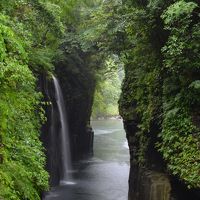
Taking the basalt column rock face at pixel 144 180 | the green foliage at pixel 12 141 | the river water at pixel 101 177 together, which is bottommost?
the river water at pixel 101 177

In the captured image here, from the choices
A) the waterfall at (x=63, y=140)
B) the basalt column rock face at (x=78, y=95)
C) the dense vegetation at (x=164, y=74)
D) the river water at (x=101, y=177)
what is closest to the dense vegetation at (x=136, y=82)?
the dense vegetation at (x=164, y=74)

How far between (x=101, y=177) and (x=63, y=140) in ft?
11.4

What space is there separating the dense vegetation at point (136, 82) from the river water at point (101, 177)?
228 inches

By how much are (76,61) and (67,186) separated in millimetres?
9823

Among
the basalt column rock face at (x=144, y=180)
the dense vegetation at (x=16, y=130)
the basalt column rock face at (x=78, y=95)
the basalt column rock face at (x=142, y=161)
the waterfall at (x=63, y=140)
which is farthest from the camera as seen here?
the basalt column rock face at (x=78, y=95)

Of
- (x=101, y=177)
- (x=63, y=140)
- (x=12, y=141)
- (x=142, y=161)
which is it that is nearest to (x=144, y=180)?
(x=142, y=161)

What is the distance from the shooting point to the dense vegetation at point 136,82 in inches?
302

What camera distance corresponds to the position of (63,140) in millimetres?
26984

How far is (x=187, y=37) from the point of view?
11289mm

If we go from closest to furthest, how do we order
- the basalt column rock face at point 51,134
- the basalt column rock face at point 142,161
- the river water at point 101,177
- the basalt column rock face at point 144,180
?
the basalt column rock face at point 144,180
the basalt column rock face at point 142,161
the river water at point 101,177
the basalt column rock face at point 51,134

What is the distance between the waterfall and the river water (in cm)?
56

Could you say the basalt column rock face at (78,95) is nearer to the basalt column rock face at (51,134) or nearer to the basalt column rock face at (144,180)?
the basalt column rock face at (51,134)

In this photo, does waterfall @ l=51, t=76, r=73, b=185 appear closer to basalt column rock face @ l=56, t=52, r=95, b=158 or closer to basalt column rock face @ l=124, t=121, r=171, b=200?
basalt column rock face @ l=56, t=52, r=95, b=158

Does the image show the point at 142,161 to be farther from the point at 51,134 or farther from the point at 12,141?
the point at 51,134
